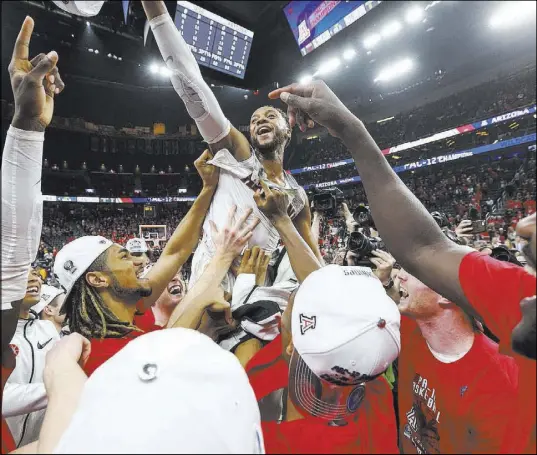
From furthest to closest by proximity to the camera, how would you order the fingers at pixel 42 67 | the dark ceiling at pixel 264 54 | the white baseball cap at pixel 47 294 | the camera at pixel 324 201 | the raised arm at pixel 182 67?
the dark ceiling at pixel 264 54 < the white baseball cap at pixel 47 294 < the camera at pixel 324 201 < the raised arm at pixel 182 67 < the fingers at pixel 42 67

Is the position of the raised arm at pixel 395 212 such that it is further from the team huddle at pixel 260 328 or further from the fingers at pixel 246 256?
the fingers at pixel 246 256

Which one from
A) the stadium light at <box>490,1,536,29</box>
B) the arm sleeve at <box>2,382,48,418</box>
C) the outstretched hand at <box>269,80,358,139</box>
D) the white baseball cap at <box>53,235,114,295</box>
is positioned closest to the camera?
the outstretched hand at <box>269,80,358,139</box>

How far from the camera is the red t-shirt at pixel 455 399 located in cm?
133

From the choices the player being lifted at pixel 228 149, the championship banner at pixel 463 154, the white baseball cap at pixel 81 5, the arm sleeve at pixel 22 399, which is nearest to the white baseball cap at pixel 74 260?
the arm sleeve at pixel 22 399

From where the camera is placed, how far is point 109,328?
1.73 m

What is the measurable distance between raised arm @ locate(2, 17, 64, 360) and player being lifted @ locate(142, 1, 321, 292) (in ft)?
2.11

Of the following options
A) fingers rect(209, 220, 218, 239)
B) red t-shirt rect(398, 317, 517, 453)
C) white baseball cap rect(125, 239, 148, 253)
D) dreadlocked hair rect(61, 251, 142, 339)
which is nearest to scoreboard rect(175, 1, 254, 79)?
white baseball cap rect(125, 239, 148, 253)

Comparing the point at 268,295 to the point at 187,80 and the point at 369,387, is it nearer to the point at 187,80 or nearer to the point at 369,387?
the point at 369,387

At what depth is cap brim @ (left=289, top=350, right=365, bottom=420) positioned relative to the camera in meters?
1.12

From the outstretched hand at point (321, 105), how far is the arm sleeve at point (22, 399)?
1.42 meters

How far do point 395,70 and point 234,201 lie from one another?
62.0ft

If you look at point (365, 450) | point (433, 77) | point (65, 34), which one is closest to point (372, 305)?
point (365, 450)

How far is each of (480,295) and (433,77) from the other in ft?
74.9

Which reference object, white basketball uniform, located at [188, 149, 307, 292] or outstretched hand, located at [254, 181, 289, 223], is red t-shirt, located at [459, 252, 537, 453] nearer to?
outstretched hand, located at [254, 181, 289, 223]
